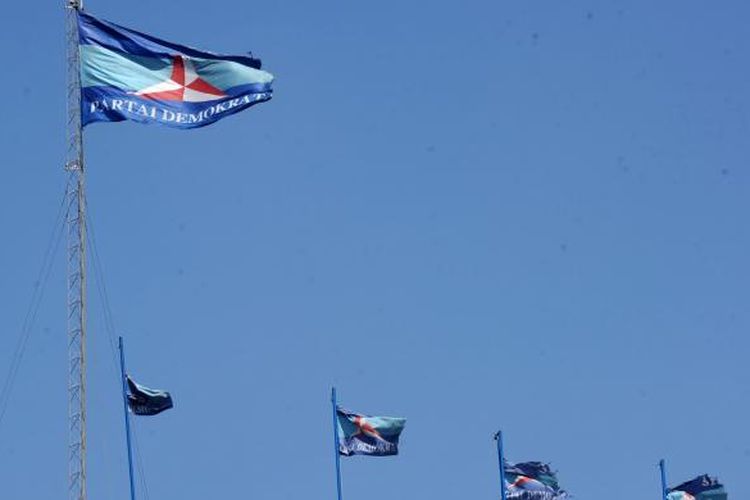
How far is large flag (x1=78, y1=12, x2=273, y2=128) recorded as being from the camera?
52.1 metres

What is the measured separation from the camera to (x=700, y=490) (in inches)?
3108

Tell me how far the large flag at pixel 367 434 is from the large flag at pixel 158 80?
17874 mm

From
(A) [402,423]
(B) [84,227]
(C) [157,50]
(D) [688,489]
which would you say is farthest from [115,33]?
(D) [688,489]

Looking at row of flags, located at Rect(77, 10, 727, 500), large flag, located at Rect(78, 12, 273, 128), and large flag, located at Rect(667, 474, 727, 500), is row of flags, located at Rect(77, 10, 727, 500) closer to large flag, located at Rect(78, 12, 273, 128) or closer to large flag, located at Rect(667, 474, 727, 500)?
large flag, located at Rect(78, 12, 273, 128)

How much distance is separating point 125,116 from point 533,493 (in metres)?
27.0

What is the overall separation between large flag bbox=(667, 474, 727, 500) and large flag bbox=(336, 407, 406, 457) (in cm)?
1683

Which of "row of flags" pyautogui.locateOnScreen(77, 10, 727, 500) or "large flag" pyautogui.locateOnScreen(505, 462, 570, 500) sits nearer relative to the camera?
"row of flags" pyautogui.locateOnScreen(77, 10, 727, 500)

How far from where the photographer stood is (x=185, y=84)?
5269 centimetres

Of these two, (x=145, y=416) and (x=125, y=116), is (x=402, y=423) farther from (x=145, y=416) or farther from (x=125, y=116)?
(x=125, y=116)

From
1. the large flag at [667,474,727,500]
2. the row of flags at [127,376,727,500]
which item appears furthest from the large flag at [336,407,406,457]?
the large flag at [667,474,727,500]

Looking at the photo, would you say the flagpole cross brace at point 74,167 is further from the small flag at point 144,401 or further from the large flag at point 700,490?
the large flag at point 700,490

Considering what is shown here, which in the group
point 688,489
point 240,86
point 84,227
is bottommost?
point 688,489

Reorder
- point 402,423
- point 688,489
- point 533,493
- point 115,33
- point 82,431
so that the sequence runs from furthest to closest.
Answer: point 688,489 < point 533,493 < point 402,423 < point 115,33 < point 82,431

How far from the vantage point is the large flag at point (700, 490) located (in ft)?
257
